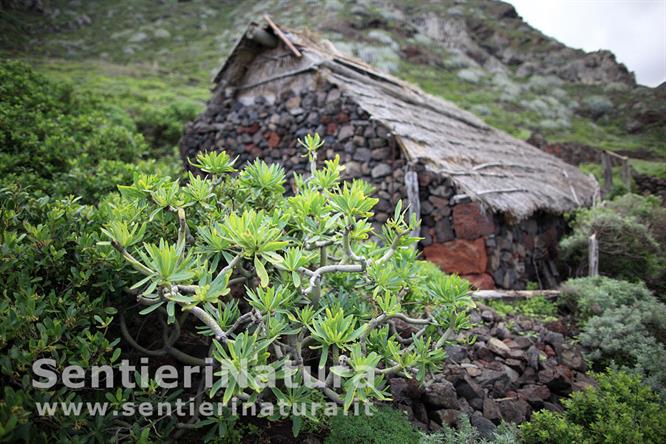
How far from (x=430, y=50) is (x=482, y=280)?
2505cm

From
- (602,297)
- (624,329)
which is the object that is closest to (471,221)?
(602,297)

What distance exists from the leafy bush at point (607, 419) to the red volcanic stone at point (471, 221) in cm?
282

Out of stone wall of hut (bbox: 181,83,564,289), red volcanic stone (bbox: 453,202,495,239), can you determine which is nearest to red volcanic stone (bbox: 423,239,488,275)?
stone wall of hut (bbox: 181,83,564,289)

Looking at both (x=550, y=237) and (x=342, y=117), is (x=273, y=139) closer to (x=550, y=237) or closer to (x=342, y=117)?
(x=342, y=117)

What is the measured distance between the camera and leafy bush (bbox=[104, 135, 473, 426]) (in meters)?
1.40

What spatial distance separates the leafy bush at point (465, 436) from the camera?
198 cm

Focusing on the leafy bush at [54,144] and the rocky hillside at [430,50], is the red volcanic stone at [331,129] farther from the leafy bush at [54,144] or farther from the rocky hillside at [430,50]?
the rocky hillside at [430,50]

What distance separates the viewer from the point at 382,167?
5.68 m

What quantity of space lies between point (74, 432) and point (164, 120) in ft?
37.9

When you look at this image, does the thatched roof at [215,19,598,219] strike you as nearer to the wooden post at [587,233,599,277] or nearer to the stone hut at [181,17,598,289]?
the stone hut at [181,17,598,289]

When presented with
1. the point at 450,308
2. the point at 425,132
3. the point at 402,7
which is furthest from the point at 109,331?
the point at 402,7

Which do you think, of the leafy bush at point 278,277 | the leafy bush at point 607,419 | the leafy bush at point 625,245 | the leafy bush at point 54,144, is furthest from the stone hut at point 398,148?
the leafy bush at point 607,419

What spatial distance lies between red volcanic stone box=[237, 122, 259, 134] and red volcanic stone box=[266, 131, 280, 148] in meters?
0.38

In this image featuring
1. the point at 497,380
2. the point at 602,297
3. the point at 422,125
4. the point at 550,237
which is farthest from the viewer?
the point at 550,237
